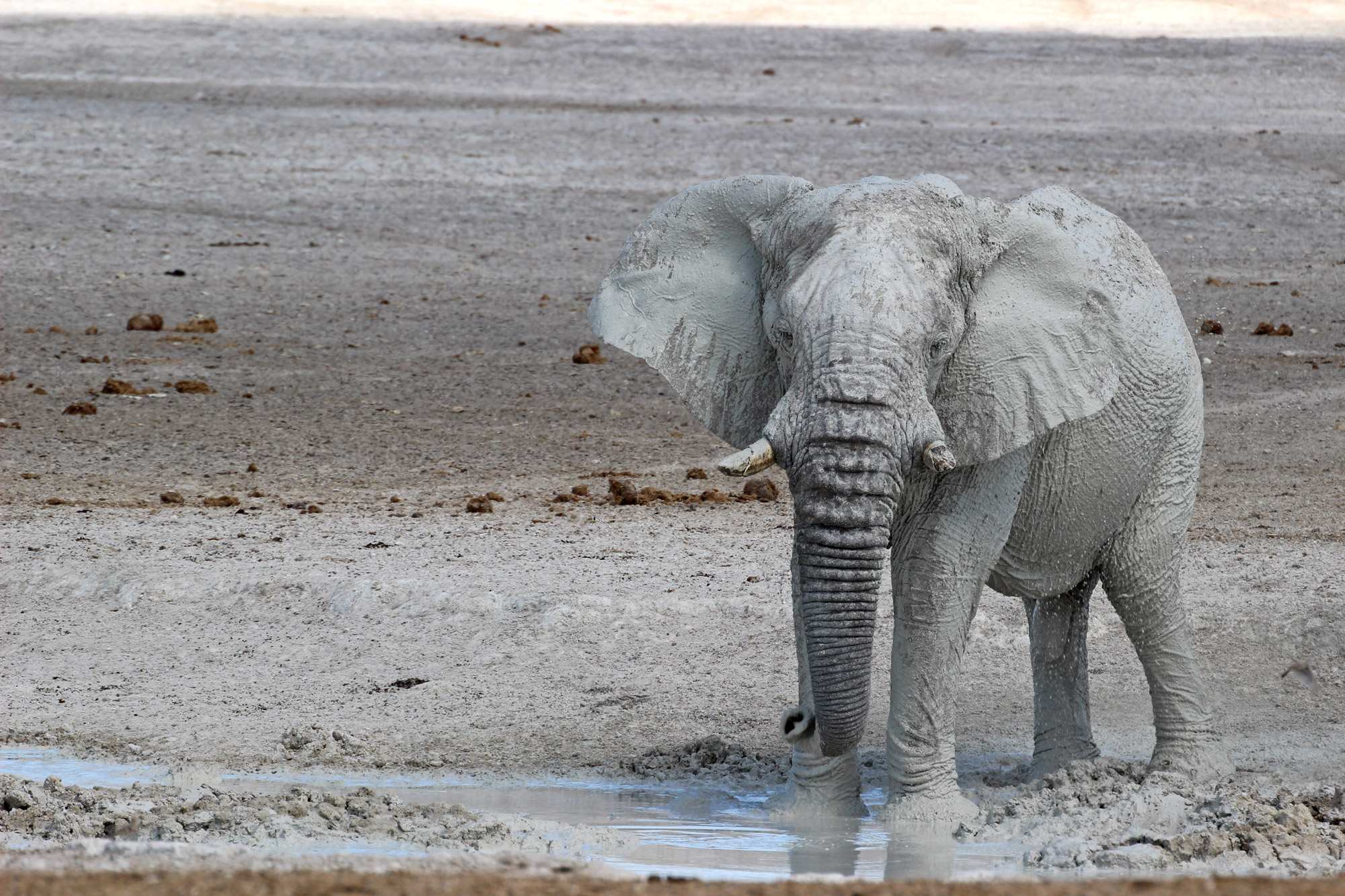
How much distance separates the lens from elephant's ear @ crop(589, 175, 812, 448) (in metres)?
5.38

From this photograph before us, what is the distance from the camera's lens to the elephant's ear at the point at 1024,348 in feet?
16.8

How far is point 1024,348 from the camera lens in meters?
5.19

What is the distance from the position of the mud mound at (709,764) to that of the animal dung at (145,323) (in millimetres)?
9265

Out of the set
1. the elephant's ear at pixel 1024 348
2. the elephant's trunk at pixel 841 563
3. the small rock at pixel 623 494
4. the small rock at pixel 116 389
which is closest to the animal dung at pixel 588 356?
the small rock at pixel 116 389

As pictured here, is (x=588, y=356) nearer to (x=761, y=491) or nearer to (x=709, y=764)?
(x=761, y=491)

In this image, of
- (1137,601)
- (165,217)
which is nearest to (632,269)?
(1137,601)

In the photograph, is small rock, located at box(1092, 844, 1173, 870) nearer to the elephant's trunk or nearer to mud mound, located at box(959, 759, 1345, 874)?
mud mound, located at box(959, 759, 1345, 874)

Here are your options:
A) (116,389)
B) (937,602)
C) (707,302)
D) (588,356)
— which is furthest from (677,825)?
(588,356)

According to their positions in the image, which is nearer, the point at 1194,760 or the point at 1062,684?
the point at 1194,760

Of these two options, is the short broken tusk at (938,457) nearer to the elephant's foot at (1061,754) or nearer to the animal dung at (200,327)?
the elephant's foot at (1061,754)

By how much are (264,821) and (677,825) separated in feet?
4.32

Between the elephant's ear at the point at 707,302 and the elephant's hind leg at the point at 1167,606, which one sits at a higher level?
the elephant's ear at the point at 707,302

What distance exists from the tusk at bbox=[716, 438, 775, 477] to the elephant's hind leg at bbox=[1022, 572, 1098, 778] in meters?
2.19

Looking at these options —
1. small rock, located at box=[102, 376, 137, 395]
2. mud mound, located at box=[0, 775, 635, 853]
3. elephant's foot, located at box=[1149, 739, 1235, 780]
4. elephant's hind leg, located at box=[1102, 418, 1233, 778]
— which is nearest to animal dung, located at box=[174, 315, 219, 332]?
small rock, located at box=[102, 376, 137, 395]
